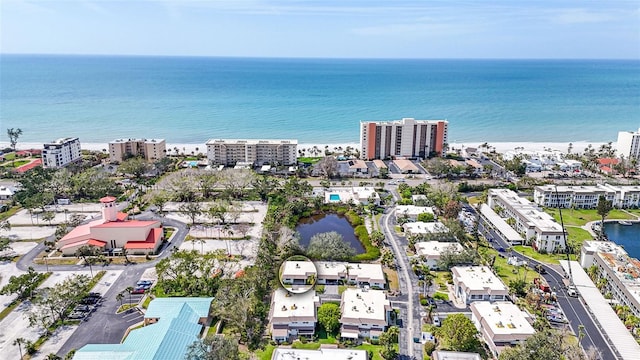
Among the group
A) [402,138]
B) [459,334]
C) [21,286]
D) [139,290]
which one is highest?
[402,138]

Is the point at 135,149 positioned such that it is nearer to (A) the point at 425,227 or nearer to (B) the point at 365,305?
(A) the point at 425,227

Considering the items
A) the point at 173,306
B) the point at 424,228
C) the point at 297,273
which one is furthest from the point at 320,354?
the point at 424,228

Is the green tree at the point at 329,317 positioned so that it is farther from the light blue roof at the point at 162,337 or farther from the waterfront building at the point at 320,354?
the light blue roof at the point at 162,337

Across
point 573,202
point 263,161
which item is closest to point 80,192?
point 263,161

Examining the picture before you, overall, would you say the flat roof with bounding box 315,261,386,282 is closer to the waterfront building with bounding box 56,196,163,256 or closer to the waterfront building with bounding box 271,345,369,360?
the waterfront building with bounding box 271,345,369,360

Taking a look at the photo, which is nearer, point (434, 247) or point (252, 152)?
point (434, 247)

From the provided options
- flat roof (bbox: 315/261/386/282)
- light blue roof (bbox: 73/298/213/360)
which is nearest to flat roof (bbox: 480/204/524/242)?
flat roof (bbox: 315/261/386/282)

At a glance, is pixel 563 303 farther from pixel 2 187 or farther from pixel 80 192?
pixel 2 187
